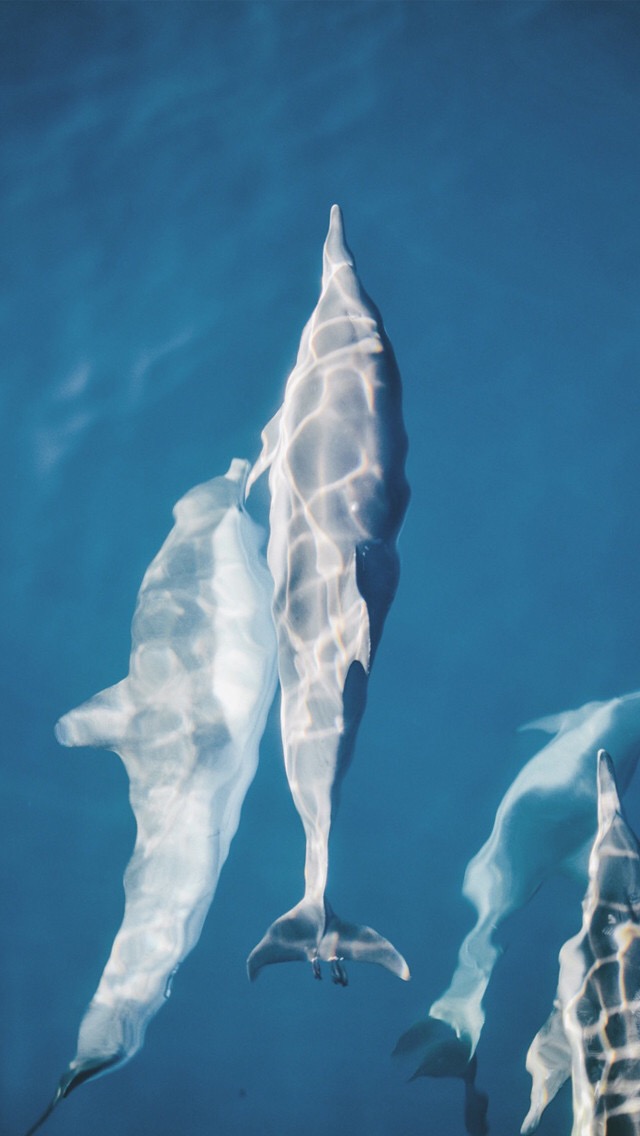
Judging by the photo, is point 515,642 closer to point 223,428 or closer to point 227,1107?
point 223,428

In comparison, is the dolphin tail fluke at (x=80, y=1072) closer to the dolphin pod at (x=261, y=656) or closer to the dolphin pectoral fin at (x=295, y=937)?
the dolphin pod at (x=261, y=656)

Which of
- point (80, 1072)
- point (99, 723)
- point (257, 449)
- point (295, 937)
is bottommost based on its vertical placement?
point (80, 1072)

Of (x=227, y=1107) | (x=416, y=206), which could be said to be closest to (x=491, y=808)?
(x=227, y=1107)

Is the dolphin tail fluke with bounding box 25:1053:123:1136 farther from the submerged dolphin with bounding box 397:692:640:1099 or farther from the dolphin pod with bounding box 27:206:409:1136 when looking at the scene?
the submerged dolphin with bounding box 397:692:640:1099

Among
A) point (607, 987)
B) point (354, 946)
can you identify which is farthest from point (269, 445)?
point (607, 987)

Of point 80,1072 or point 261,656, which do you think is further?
point 261,656

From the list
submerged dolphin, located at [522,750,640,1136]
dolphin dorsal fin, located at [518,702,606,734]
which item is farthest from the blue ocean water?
submerged dolphin, located at [522,750,640,1136]

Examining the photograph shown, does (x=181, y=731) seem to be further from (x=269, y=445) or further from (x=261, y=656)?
(x=269, y=445)
